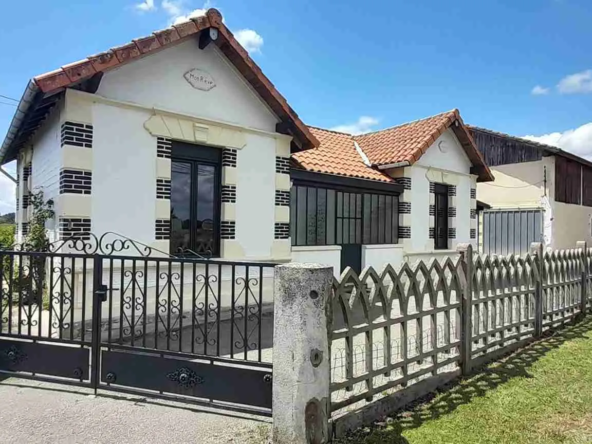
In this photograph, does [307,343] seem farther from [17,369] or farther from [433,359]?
[17,369]

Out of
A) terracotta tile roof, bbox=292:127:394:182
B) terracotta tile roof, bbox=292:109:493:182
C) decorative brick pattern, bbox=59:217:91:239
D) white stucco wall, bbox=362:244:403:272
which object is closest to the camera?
decorative brick pattern, bbox=59:217:91:239

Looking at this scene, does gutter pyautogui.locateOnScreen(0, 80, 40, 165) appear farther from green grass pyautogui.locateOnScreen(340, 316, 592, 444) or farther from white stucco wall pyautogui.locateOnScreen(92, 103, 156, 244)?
green grass pyautogui.locateOnScreen(340, 316, 592, 444)

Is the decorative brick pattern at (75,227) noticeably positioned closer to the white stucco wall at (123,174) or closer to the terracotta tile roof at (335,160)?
the white stucco wall at (123,174)

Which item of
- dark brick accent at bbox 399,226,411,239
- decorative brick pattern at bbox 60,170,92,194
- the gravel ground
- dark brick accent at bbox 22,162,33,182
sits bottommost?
the gravel ground

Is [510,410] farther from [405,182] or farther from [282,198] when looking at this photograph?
[405,182]

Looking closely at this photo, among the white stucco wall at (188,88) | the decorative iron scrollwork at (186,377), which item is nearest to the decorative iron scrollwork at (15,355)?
the decorative iron scrollwork at (186,377)

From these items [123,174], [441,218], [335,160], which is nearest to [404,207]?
[441,218]

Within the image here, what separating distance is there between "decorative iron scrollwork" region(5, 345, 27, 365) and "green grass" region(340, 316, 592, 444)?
3554 mm

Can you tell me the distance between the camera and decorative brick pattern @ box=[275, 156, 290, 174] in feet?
28.1

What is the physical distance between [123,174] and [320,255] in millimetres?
5138

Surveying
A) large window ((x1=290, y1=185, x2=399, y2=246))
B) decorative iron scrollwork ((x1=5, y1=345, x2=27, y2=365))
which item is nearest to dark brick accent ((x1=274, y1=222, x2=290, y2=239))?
large window ((x1=290, y1=185, x2=399, y2=246))

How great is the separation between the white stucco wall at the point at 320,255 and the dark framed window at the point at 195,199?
236cm

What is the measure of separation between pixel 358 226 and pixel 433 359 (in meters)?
6.96

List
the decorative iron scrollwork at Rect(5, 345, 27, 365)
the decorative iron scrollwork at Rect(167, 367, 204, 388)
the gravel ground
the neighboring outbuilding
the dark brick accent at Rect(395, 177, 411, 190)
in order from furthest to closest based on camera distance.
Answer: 1. the neighboring outbuilding
2. the dark brick accent at Rect(395, 177, 411, 190)
3. the decorative iron scrollwork at Rect(5, 345, 27, 365)
4. the decorative iron scrollwork at Rect(167, 367, 204, 388)
5. the gravel ground
